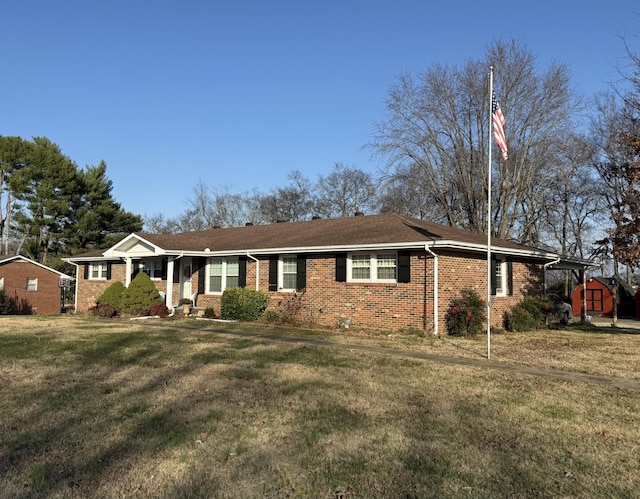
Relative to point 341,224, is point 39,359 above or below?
below

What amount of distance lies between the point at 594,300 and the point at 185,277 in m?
26.7

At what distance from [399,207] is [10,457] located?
32.3m

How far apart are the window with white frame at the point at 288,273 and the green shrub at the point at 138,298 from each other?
5.54 m

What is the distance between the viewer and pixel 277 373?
7875mm

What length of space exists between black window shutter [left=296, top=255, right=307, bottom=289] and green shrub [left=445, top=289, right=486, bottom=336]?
4780 millimetres

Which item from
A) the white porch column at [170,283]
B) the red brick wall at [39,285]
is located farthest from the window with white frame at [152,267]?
the red brick wall at [39,285]

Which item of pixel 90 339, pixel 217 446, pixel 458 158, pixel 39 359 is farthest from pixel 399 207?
pixel 217 446

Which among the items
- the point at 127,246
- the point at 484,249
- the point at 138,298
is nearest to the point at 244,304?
the point at 138,298

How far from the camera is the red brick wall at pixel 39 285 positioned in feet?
108

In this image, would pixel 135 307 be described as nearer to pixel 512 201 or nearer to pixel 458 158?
pixel 458 158

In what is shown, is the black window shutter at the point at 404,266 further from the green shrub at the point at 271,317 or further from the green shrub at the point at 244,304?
the green shrub at the point at 244,304

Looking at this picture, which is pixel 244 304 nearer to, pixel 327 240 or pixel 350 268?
pixel 327 240

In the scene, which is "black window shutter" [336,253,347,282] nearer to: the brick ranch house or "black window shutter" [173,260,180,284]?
the brick ranch house

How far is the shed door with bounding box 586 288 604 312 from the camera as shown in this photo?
3198 centimetres
